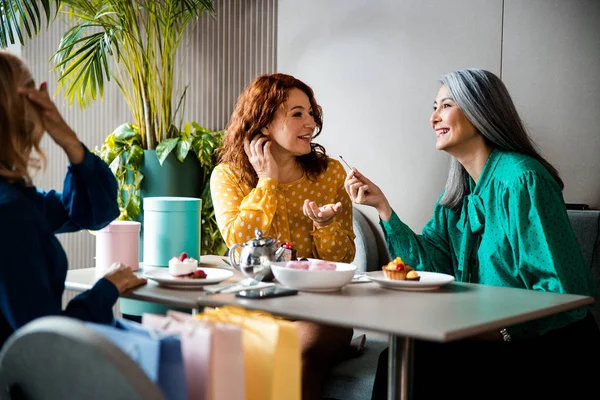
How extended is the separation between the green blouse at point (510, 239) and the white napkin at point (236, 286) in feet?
2.13

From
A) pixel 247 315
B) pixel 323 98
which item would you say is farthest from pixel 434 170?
pixel 247 315

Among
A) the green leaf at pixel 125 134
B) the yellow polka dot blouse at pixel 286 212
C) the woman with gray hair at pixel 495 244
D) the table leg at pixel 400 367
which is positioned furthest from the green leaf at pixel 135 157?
the table leg at pixel 400 367

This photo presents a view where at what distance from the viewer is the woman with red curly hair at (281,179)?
2.53 meters

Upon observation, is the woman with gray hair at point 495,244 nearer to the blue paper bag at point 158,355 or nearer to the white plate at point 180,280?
the white plate at point 180,280

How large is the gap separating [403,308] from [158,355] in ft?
2.30

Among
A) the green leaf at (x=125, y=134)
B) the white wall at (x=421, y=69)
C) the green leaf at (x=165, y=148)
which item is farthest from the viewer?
the green leaf at (x=125, y=134)

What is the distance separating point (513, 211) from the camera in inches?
86.4

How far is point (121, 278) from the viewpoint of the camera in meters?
1.82

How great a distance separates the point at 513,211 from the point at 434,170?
98 centimetres

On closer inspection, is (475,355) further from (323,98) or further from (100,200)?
(323,98)

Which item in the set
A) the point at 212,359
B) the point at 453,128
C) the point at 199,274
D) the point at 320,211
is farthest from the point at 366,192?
the point at 212,359

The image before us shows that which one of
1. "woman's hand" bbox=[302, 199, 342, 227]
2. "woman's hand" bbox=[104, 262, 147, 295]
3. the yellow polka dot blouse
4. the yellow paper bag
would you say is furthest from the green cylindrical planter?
the yellow paper bag

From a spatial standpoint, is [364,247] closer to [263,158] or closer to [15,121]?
[263,158]

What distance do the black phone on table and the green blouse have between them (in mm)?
705
